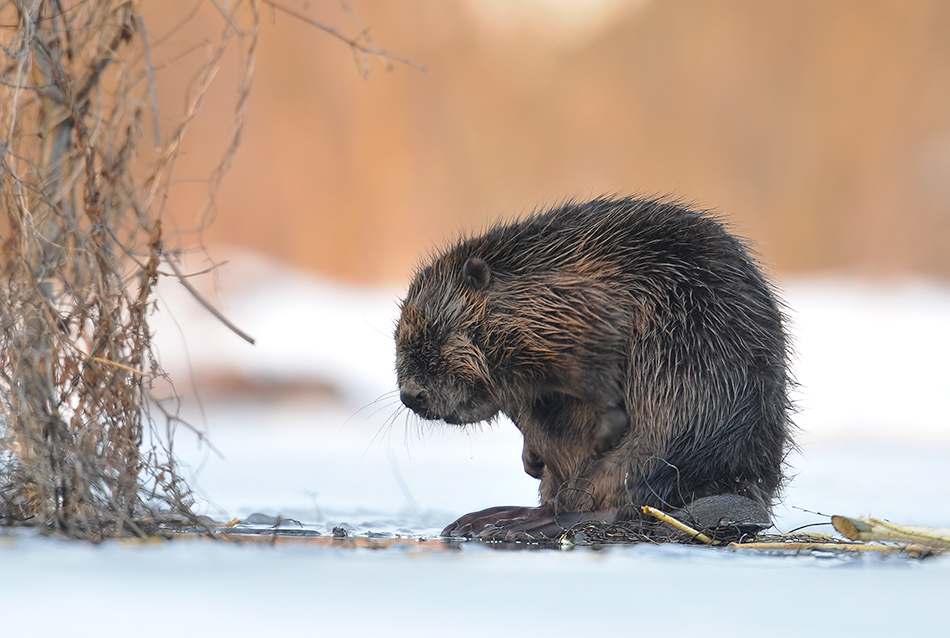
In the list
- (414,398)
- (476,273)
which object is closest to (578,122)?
(476,273)

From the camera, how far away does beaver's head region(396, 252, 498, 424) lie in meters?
2.74

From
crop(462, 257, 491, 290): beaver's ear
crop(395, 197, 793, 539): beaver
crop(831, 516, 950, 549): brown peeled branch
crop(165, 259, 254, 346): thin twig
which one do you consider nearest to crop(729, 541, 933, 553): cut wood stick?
crop(831, 516, 950, 549): brown peeled branch

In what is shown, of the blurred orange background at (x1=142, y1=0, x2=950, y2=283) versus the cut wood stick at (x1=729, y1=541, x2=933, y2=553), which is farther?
the blurred orange background at (x1=142, y1=0, x2=950, y2=283)

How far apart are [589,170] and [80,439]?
10.2m

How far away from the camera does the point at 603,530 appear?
98.6 inches

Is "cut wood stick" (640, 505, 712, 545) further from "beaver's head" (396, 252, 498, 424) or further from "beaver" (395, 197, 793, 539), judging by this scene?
"beaver's head" (396, 252, 498, 424)

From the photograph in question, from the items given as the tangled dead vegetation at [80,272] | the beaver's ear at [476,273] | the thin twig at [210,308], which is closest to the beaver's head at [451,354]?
the beaver's ear at [476,273]

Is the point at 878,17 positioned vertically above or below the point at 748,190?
above

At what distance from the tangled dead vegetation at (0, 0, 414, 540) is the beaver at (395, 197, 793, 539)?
2.25ft

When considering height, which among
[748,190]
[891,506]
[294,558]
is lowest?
[294,558]

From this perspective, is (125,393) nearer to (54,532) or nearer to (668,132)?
(54,532)

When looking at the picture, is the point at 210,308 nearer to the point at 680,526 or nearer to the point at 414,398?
the point at 414,398

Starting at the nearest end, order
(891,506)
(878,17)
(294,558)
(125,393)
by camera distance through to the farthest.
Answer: (294,558) < (125,393) < (891,506) < (878,17)

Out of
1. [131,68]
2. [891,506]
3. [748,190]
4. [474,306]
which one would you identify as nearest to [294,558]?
[474,306]
